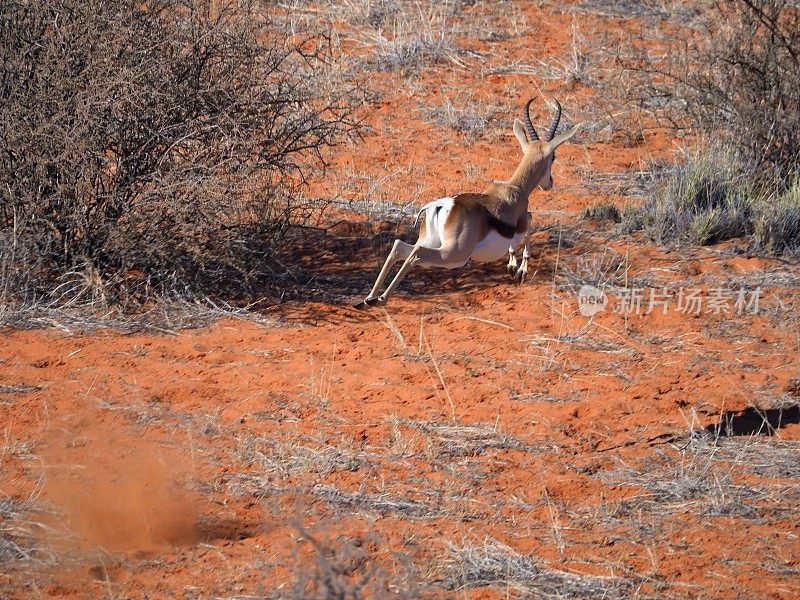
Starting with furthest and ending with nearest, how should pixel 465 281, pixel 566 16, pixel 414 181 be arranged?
pixel 566 16 < pixel 414 181 < pixel 465 281

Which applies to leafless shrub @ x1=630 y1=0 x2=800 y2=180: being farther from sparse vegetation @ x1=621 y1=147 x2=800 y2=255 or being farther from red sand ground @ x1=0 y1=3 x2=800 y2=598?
red sand ground @ x1=0 y1=3 x2=800 y2=598

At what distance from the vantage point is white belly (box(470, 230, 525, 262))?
8.06 m

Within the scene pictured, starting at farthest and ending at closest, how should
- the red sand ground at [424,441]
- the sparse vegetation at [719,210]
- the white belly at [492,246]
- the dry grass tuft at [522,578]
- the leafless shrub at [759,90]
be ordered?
1. the leafless shrub at [759,90]
2. the sparse vegetation at [719,210]
3. the white belly at [492,246]
4. the red sand ground at [424,441]
5. the dry grass tuft at [522,578]

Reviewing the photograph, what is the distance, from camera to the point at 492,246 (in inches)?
320

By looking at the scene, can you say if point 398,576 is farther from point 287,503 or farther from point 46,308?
point 46,308

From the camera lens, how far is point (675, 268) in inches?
364

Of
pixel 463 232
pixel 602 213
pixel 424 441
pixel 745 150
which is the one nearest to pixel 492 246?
pixel 463 232

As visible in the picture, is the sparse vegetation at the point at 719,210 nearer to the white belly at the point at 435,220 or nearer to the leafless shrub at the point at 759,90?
the leafless shrub at the point at 759,90

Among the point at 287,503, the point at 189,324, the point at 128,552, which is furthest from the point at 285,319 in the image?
the point at 128,552

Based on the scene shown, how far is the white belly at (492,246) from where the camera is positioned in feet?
26.5

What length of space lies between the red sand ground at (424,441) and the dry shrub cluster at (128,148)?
1.95 feet

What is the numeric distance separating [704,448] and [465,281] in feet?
9.68

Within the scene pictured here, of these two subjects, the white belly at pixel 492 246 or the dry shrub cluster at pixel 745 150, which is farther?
the dry shrub cluster at pixel 745 150

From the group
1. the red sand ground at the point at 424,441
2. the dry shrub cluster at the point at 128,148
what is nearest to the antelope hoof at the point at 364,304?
the red sand ground at the point at 424,441
